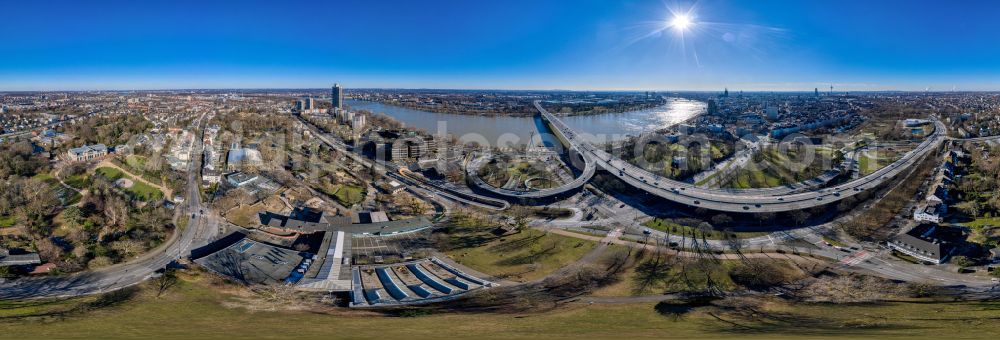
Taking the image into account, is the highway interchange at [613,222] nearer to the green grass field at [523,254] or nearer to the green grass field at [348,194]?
the green grass field at [523,254]

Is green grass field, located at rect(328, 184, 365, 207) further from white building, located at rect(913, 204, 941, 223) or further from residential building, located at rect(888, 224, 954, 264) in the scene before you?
white building, located at rect(913, 204, 941, 223)

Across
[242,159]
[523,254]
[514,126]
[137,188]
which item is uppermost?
[514,126]

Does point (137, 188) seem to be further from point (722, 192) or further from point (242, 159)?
point (722, 192)

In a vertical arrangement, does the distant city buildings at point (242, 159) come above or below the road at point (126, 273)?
above

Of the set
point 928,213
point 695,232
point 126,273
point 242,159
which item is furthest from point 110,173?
point 928,213

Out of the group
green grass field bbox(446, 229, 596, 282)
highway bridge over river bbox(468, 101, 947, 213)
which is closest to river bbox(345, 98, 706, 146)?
highway bridge over river bbox(468, 101, 947, 213)

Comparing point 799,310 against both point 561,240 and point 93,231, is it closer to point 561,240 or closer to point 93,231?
point 561,240

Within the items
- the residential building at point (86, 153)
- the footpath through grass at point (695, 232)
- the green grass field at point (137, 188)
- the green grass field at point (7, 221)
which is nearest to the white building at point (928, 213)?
the footpath through grass at point (695, 232)
